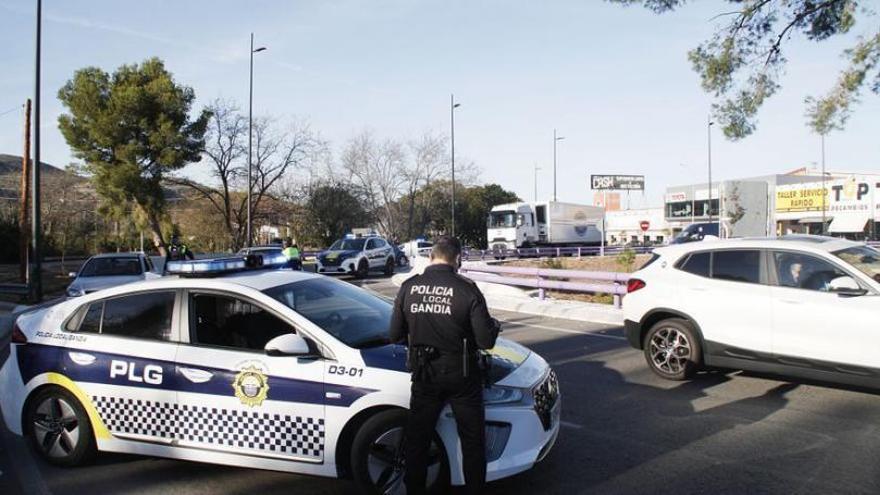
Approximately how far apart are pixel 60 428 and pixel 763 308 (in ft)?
21.1

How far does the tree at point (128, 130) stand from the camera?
31.9 metres

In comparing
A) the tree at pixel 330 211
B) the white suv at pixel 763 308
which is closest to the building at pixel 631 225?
the tree at pixel 330 211

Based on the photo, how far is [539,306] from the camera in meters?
14.5

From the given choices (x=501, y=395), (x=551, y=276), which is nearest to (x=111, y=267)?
(x=551, y=276)

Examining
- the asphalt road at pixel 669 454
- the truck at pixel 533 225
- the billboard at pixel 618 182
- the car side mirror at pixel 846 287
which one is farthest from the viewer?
the billboard at pixel 618 182

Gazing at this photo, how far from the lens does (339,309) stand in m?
4.98

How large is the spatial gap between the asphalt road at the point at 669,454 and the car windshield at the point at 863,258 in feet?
4.19

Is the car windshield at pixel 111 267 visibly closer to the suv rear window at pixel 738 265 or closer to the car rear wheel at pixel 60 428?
the car rear wheel at pixel 60 428

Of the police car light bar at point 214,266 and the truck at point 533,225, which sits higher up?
the truck at point 533,225

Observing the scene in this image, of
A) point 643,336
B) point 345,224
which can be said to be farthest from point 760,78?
point 345,224

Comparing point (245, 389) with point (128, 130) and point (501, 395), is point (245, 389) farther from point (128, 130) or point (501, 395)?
point (128, 130)

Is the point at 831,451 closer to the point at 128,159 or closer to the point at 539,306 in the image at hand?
the point at 539,306

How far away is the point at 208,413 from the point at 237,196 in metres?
46.3

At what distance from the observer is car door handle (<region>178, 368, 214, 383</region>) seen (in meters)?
4.46
